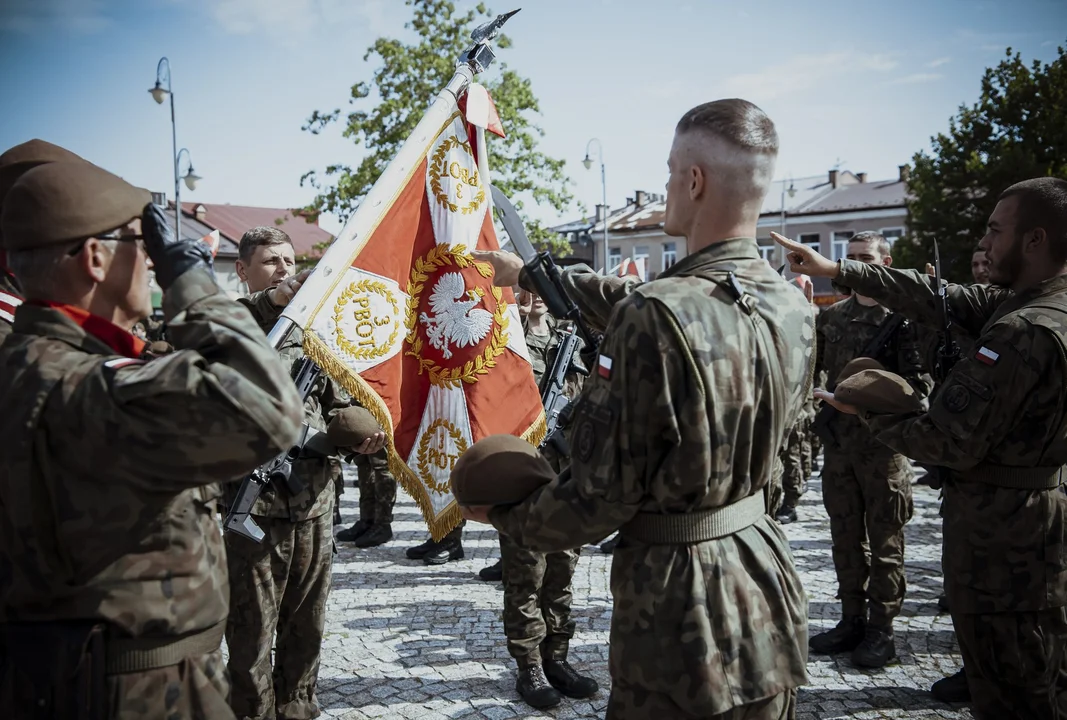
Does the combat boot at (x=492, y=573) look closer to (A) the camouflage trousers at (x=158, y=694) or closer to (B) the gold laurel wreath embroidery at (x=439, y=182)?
(B) the gold laurel wreath embroidery at (x=439, y=182)

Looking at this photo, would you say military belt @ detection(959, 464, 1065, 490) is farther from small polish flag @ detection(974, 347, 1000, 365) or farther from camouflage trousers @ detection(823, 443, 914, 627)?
camouflage trousers @ detection(823, 443, 914, 627)

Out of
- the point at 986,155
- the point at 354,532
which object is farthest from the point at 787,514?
the point at 986,155

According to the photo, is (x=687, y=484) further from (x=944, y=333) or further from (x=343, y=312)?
(x=944, y=333)

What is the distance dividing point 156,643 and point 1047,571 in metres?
3.37

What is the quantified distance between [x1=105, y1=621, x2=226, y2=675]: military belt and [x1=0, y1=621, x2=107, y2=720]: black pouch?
0.03m

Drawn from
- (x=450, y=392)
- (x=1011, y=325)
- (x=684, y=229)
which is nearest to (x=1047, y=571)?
(x=1011, y=325)

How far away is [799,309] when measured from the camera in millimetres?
2543

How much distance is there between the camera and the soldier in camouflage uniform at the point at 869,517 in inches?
207

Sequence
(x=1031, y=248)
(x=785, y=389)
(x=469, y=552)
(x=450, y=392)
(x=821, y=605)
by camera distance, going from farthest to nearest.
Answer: (x=469, y=552) → (x=821, y=605) → (x=450, y=392) → (x=1031, y=248) → (x=785, y=389)

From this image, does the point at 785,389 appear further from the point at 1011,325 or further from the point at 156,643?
the point at 156,643

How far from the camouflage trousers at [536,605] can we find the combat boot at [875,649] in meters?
1.76

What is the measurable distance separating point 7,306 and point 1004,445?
3.77 meters

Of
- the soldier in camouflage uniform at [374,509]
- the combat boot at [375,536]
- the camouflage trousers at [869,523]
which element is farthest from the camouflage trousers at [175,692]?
the combat boot at [375,536]

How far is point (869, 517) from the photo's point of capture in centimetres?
548
